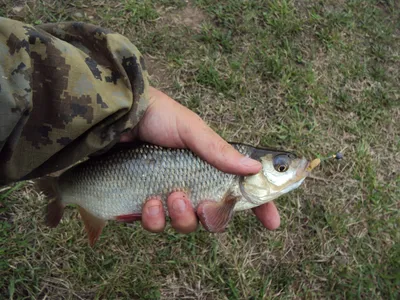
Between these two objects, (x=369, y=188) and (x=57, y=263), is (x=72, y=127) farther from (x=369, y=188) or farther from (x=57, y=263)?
(x=369, y=188)

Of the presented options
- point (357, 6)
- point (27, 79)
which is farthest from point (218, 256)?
point (357, 6)

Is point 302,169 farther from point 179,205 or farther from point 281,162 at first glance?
point 179,205

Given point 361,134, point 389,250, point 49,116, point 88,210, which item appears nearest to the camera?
point 49,116

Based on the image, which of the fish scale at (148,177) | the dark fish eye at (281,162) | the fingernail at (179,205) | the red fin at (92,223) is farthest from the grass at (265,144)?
the dark fish eye at (281,162)

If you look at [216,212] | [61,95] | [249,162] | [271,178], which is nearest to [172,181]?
[216,212]

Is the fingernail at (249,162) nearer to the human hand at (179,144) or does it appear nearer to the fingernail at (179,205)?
the human hand at (179,144)
